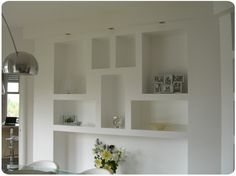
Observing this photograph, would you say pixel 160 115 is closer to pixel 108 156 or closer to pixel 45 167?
pixel 108 156

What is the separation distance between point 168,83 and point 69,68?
176cm

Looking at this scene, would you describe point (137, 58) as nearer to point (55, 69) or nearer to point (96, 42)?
point (96, 42)

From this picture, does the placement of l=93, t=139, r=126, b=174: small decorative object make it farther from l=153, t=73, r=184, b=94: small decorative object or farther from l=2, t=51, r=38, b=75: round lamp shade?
l=2, t=51, r=38, b=75: round lamp shade

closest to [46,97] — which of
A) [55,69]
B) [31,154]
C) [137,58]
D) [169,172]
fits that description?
[55,69]

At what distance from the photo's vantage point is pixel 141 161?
4547 millimetres

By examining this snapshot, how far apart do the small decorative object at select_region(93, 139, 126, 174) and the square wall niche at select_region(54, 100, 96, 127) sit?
16.0 inches

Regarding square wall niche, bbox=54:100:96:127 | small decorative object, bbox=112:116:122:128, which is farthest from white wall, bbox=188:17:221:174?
square wall niche, bbox=54:100:96:127

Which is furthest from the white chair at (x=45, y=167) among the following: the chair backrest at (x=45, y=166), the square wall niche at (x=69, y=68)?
Answer: the square wall niche at (x=69, y=68)

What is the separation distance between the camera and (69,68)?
5262 mm

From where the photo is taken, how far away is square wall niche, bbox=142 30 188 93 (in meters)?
4.31

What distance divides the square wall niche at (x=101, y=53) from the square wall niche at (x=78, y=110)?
584mm

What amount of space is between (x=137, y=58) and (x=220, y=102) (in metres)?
1.20

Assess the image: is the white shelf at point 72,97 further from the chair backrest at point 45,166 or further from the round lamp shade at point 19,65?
the round lamp shade at point 19,65

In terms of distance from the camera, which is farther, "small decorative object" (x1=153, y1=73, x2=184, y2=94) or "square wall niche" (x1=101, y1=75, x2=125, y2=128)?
"square wall niche" (x1=101, y1=75, x2=125, y2=128)
